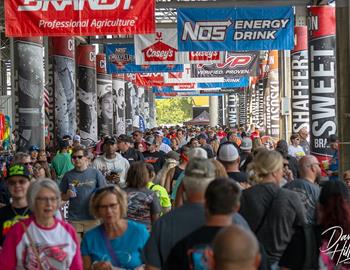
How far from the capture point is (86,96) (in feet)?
104

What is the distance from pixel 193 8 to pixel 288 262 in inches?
685

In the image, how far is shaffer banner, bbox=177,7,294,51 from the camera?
21.4 m

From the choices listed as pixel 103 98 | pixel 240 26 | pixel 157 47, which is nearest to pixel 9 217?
pixel 240 26

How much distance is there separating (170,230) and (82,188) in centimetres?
516

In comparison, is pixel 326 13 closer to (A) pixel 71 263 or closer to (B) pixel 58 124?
(B) pixel 58 124

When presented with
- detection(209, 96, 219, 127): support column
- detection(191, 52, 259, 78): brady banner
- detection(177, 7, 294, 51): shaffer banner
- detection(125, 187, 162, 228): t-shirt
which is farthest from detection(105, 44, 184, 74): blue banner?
detection(209, 96, 219, 127): support column

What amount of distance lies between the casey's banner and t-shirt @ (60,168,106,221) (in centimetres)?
673

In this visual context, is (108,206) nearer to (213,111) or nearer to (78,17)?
(78,17)

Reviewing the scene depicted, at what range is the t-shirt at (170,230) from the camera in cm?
490

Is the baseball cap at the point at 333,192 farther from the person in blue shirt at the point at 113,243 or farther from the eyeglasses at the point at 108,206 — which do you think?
the eyeglasses at the point at 108,206

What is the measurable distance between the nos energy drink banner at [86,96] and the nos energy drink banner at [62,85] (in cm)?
274

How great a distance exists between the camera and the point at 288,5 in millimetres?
22062

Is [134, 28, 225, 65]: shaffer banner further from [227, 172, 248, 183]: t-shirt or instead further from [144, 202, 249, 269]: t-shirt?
[144, 202, 249, 269]: t-shirt

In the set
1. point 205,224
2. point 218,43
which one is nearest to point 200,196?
point 205,224
